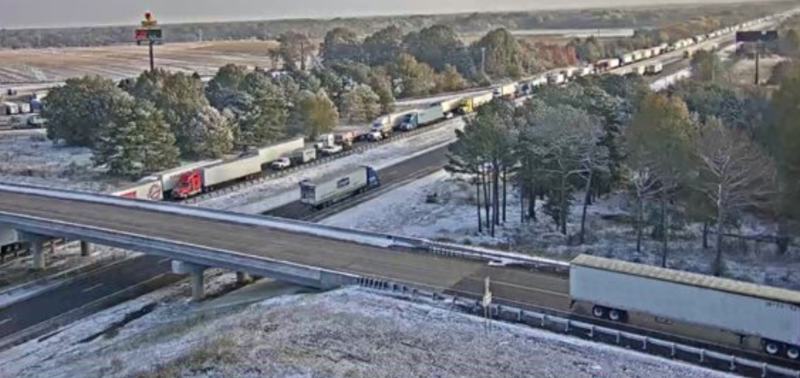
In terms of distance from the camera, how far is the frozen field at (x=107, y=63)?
144375 millimetres

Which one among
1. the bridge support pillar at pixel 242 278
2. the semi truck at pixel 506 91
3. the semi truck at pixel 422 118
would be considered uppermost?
the semi truck at pixel 506 91

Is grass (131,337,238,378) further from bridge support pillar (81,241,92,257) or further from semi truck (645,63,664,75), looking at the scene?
semi truck (645,63,664,75)

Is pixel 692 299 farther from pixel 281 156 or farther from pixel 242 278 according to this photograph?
pixel 281 156

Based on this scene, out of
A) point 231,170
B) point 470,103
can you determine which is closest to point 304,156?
point 231,170

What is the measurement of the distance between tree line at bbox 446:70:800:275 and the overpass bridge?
9322 mm

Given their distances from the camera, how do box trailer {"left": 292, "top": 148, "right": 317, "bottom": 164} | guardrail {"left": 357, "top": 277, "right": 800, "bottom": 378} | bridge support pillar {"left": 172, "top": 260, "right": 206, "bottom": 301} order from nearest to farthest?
1. guardrail {"left": 357, "top": 277, "right": 800, "bottom": 378}
2. bridge support pillar {"left": 172, "top": 260, "right": 206, "bottom": 301}
3. box trailer {"left": 292, "top": 148, "right": 317, "bottom": 164}

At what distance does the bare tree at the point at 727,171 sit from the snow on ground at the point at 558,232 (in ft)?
8.27

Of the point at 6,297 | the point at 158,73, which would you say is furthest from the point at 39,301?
the point at 158,73

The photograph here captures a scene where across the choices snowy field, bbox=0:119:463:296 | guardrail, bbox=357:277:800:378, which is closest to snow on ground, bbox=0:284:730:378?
guardrail, bbox=357:277:800:378

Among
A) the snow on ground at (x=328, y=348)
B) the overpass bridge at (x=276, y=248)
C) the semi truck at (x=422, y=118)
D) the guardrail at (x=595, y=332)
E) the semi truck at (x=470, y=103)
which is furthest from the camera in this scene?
the semi truck at (x=470, y=103)

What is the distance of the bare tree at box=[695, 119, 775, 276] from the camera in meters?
35.8

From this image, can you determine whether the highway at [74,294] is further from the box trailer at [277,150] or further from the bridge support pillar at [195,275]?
the box trailer at [277,150]

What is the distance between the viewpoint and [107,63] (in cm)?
16550

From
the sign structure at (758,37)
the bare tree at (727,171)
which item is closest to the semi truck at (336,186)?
the bare tree at (727,171)
